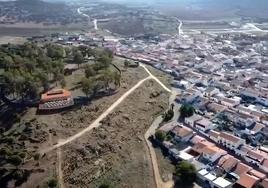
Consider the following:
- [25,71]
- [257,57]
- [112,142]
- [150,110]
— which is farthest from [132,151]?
[257,57]

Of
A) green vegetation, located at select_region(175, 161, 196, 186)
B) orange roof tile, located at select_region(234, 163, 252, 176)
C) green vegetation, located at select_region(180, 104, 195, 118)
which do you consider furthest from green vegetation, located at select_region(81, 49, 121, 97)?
orange roof tile, located at select_region(234, 163, 252, 176)

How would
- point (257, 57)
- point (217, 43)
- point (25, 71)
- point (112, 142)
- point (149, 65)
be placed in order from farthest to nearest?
point (217, 43) < point (257, 57) < point (149, 65) < point (25, 71) < point (112, 142)

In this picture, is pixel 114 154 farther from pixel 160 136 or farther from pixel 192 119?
pixel 192 119

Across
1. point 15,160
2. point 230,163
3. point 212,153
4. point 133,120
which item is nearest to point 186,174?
point 212,153

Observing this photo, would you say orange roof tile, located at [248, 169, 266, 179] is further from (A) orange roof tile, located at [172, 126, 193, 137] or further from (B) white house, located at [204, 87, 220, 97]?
(B) white house, located at [204, 87, 220, 97]

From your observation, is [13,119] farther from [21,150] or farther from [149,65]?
[149,65]
